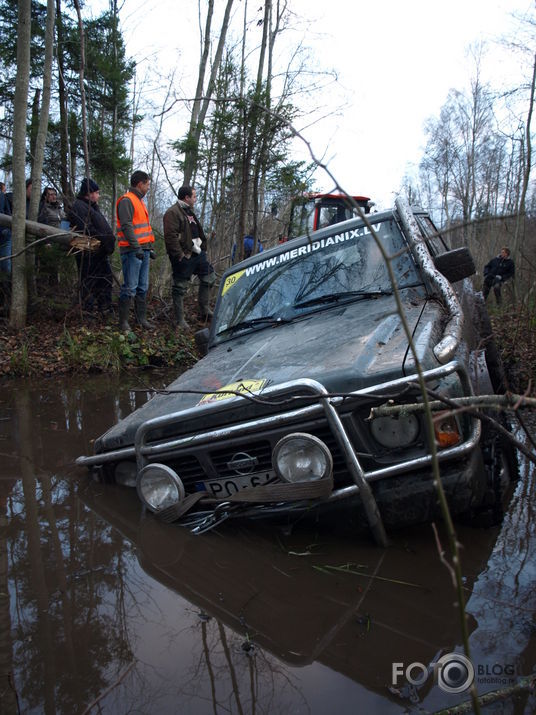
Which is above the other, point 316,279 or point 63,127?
point 63,127

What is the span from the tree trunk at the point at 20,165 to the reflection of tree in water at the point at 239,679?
6.76 meters

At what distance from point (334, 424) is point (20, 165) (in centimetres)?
687

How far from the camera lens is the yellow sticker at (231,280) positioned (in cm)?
427

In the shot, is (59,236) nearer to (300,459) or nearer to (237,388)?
(237,388)

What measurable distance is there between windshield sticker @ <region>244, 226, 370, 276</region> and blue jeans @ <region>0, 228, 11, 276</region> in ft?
17.5

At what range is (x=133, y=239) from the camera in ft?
23.7

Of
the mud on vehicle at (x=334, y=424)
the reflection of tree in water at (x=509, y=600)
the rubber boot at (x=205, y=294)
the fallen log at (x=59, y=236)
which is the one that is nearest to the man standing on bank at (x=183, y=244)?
the rubber boot at (x=205, y=294)

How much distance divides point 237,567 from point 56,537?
1.05 meters

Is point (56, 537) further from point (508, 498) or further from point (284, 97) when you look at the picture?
point (284, 97)

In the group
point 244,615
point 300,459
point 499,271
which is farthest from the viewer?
point 499,271

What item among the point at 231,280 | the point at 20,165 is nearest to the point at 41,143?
the point at 20,165

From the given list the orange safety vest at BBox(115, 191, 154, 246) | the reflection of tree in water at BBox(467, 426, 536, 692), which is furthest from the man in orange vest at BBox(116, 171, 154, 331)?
the reflection of tree in water at BBox(467, 426, 536, 692)

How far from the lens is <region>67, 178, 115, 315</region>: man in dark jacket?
7.83m

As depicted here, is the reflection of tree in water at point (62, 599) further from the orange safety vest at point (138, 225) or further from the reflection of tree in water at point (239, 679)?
the orange safety vest at point (138, 225)
